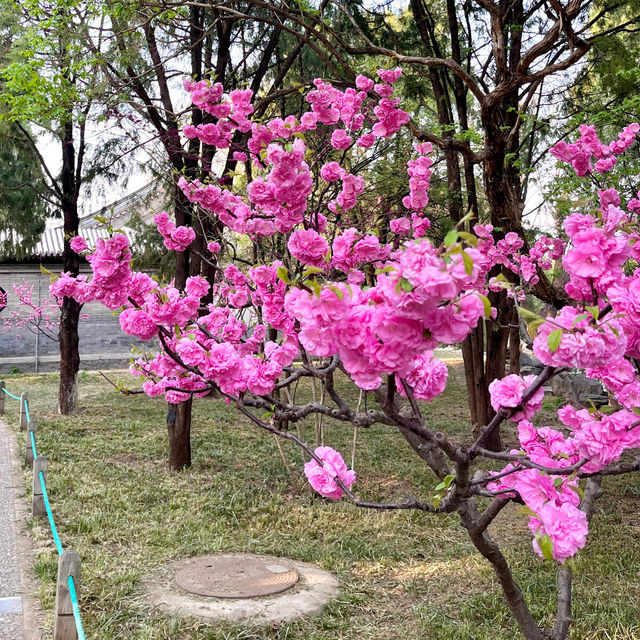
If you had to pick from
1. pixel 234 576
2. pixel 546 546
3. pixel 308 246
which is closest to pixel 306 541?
pixel 234 576

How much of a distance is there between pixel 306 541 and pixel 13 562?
2099mm

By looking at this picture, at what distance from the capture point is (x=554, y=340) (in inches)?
61.2

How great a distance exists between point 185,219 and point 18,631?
509 centimetres

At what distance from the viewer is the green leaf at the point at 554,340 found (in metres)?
1.54

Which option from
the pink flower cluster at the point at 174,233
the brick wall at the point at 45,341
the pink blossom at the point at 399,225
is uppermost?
the pink blossom at the point at 399,225

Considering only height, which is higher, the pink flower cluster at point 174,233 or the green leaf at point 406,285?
the pink flower cluster at point 174,233

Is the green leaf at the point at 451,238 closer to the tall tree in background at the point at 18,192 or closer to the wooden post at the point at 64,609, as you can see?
the wooden post at the point at 64,609

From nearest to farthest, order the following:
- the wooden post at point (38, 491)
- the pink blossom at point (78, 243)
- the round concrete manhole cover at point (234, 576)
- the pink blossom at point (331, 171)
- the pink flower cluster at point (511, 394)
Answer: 1. the pink flower cluster at point (511, 394)
2. the pink blossom at point (78, 243)
3. the round concrete manhole cover at point (234, 576)
4. the pink blossom at point (331, 171)
5. the wooden post at point (38, 491)

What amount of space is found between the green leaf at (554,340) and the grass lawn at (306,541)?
224 cm

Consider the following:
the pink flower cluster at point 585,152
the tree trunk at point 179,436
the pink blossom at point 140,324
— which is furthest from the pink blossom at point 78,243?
the tree trunk at point 179,436

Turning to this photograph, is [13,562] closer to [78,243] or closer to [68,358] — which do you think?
[78,243]

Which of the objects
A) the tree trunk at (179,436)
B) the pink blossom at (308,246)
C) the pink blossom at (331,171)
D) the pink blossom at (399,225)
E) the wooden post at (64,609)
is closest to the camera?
the pink blossom at (308,246)

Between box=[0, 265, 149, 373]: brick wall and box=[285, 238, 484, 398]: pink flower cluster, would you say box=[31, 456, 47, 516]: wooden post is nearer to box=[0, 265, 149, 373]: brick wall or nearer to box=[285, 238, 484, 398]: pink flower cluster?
box=[285, 238, 484, 398]: pink flower cluster

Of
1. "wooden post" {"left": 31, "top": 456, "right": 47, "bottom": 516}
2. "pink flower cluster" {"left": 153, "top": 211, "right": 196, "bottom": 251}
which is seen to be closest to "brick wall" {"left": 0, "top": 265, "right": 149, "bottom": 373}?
"wooden post" {"left": 31, "top": 456, "right": 47, "bottom": 516}
